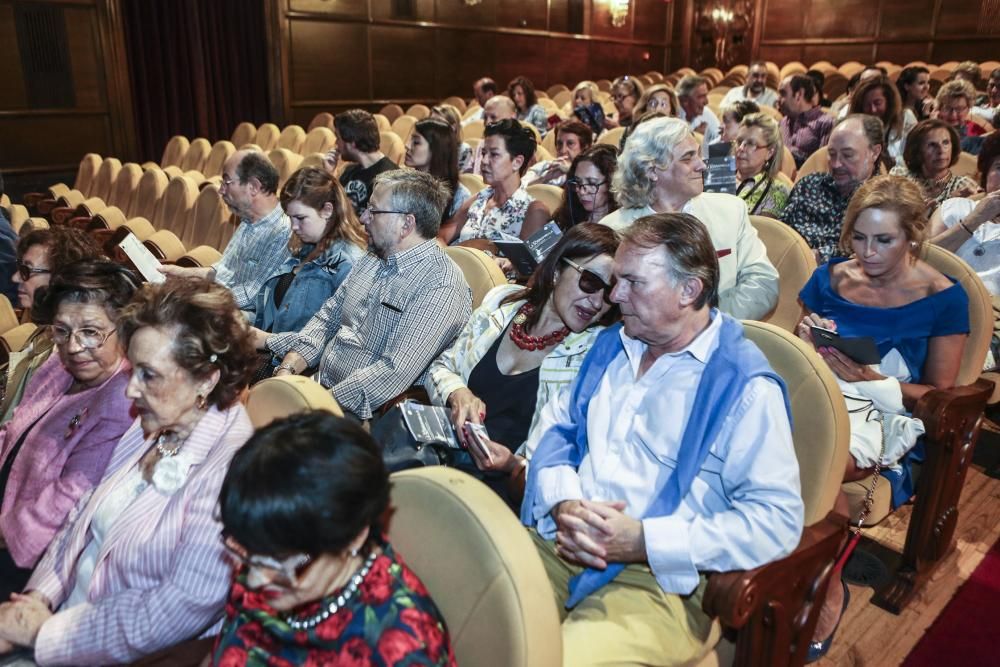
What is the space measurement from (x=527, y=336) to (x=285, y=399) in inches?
27.2

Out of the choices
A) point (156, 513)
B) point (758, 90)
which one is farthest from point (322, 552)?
point (758, 90)

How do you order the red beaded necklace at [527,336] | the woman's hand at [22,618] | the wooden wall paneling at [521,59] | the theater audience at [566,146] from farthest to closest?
the wooden wall paneling at [521,59]
the theater audience at [566,146]
the red beaded necklace at [527,336]
the woman's hand at [22,618]

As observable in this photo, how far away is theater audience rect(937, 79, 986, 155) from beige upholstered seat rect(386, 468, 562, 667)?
4.58m

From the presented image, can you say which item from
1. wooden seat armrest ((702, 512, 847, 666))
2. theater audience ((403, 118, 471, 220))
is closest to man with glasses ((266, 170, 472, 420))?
wooden seat armrest ((702, 512, 847, 666))

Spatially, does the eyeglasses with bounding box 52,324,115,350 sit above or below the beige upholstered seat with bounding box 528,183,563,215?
below

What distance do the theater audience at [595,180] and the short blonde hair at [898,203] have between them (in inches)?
39.9

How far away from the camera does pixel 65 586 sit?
58.4 inches

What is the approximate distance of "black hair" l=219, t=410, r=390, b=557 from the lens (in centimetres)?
95

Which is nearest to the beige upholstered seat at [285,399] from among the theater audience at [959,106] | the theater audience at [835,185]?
the theater audience at [835,185]

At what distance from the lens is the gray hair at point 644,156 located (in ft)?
8.23

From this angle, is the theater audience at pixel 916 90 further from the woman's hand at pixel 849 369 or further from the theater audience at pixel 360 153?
the woman's hand at pixel 849 369

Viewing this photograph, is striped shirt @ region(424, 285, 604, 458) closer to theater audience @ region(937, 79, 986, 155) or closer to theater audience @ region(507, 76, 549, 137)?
theater audience @ region(937, 79, 986, 155)

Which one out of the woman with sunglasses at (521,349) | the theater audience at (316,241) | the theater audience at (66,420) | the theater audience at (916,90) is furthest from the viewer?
the theater audience at (916,90)

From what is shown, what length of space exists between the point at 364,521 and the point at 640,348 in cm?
79
